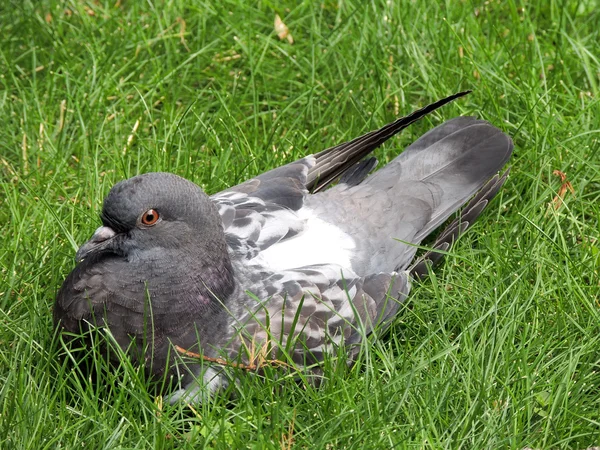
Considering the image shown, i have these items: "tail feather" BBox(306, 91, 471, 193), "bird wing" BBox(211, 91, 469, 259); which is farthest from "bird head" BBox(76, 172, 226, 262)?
"tail feather" BBox(306, 91, 471, 193)

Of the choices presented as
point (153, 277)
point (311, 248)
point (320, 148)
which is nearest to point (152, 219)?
point (153, 277)

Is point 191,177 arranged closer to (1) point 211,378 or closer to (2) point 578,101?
(1) point 211,378

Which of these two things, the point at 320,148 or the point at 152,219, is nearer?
the point at 152,219

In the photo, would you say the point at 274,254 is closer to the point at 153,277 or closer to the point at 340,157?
the point at 153,277

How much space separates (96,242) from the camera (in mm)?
3969

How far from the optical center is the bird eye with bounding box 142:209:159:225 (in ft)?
12.8

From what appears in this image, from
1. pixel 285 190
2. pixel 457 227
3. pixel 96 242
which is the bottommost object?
pixel 457 227

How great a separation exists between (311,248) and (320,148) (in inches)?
49.6

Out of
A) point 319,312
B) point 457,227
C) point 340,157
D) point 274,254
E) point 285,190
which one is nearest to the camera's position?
point 319,312

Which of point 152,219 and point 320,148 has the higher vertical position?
point 152,219

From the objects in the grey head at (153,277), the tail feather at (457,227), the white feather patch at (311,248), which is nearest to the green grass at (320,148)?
the tail feather at (457,227)

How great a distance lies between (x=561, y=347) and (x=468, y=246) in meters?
0.89

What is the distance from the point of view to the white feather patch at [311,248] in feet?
14.3

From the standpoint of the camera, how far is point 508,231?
4973mm
